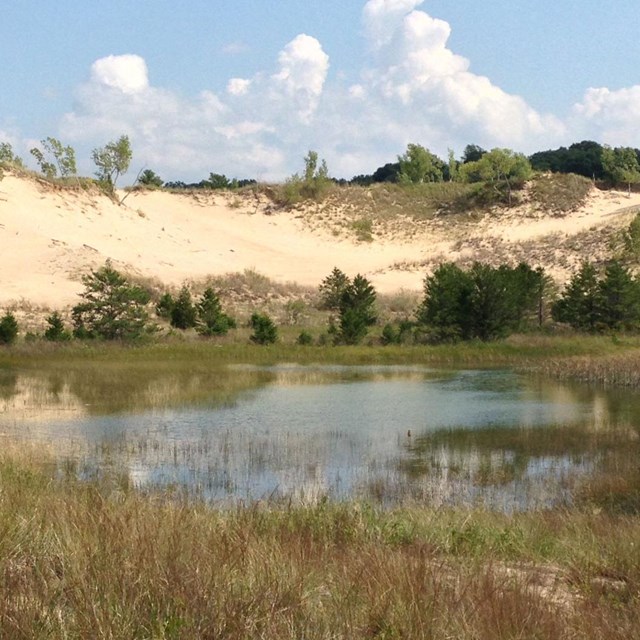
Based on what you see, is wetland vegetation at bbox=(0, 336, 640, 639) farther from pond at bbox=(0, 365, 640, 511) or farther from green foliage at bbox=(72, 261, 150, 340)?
green foliage at bbox=(72, 261, 150, 340)

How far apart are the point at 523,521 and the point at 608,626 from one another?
14.6 ft

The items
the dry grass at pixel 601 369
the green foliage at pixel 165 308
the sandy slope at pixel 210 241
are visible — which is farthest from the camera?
the sandy slope at pixel 210 241

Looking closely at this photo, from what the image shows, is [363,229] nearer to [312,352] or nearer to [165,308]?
[165,308]

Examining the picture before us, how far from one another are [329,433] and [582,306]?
25229mm

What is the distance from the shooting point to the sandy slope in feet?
182

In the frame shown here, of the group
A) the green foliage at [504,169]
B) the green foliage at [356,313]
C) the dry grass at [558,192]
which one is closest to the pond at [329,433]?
the green foliage at [356,313]

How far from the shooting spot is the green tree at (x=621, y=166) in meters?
82.1

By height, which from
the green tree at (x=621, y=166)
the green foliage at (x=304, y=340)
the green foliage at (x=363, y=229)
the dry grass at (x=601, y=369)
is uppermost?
the green tree at (x=621, y=166)

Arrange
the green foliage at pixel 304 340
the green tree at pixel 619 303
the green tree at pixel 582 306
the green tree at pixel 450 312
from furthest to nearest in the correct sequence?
the green tree at pixel 582 306, the green tree at pixel 619 303, the green foliage at pixel 304 340, the green tree at pixel 450 312

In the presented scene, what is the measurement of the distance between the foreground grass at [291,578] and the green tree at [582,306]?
110 feet

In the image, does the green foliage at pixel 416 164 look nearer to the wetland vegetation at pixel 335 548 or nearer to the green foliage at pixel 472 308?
the green foliage at pixel 472 308

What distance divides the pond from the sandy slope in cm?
2376

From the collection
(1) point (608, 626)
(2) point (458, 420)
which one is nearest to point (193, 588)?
(1) point (608, 626)

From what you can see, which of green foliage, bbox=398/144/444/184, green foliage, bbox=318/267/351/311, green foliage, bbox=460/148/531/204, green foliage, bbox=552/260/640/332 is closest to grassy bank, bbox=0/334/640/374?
green foliage, bbox=552/260/640/332
